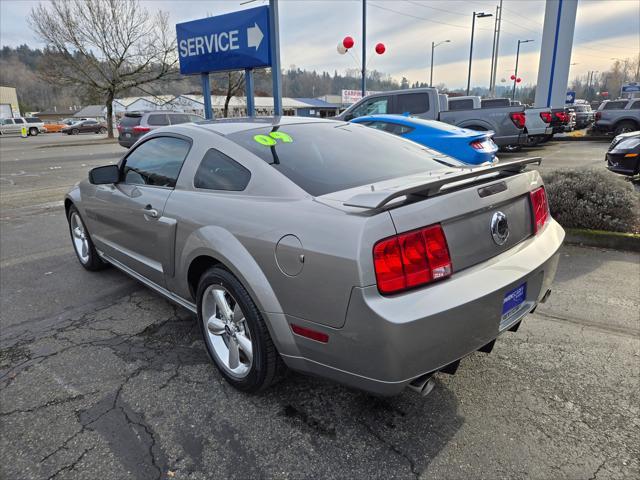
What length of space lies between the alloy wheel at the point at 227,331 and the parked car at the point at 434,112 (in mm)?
7771

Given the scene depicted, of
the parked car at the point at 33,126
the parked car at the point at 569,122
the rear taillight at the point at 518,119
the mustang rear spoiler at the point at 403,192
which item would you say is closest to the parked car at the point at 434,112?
the rear taillight at the point at 518,119

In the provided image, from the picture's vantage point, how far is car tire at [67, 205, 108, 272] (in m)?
4.54

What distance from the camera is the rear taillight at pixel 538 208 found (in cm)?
258

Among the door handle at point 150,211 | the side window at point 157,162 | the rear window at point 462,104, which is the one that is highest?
the rear window at point 462,104

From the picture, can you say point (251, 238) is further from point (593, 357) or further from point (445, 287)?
point (593, 357)

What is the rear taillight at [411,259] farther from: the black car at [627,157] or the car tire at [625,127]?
the car tire at [625,127]

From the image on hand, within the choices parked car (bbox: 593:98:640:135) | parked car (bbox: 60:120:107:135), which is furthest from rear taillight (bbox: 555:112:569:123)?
parked car (bbox: 60:120:107:135)

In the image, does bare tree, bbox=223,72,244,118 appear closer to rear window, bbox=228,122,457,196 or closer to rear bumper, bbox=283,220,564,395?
rear window, bbox=228,122,457,196

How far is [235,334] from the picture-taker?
257 cm

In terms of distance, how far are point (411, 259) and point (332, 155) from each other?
1.09 m

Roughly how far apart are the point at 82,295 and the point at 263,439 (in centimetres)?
278

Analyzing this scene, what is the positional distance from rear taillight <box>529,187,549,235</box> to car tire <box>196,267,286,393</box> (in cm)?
170

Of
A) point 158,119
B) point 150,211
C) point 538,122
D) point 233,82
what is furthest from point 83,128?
point 150,211

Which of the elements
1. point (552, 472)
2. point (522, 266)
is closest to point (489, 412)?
point (552, 472)
